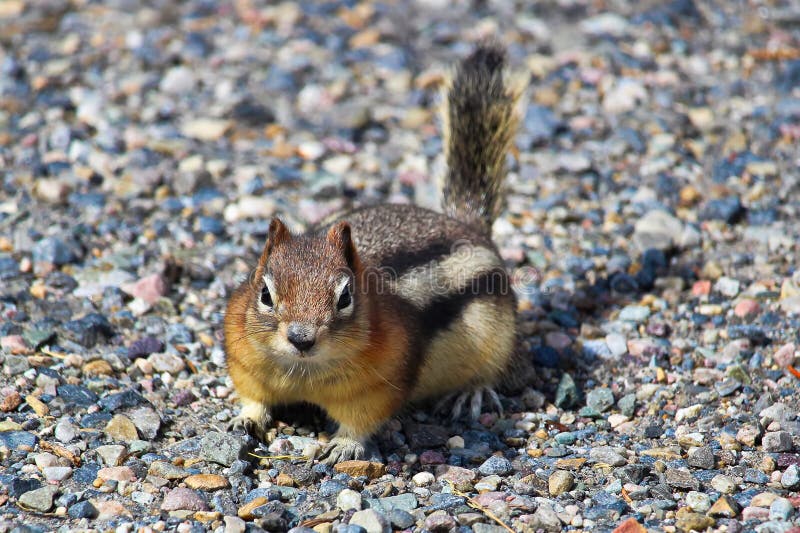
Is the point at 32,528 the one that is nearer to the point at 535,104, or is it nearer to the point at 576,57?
the point at 535,104

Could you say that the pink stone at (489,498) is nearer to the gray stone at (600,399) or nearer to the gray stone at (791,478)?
the gray stone at (600,399)

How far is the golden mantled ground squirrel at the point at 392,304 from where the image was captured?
4.28 metres

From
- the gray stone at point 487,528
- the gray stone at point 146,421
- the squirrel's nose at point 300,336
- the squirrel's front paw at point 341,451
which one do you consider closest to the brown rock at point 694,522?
the gray stone at point 487,528

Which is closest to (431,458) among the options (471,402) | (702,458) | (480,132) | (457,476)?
(457,476)

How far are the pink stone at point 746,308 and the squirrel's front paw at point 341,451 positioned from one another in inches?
100

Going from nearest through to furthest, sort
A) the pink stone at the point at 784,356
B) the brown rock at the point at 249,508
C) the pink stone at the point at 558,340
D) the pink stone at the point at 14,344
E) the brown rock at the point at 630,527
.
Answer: the brown rock at the point at 630,527 → the brown rock at the point at 249,508 → the pink stone at the point at 14,344 → the pink stone at the point at 784,356 → the pink stone at the point at 558,340

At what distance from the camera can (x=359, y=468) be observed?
448 centimetres

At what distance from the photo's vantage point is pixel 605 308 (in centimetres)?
606

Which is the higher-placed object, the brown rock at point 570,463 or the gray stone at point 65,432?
the gray stone at point 65,432

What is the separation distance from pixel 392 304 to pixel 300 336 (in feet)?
2.58

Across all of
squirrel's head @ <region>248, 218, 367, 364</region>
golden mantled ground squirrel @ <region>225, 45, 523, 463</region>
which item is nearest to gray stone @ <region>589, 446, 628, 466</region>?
golden mantled ground squirrel @ <region>225, 45, 523, 463</region>

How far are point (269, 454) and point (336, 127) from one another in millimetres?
3795

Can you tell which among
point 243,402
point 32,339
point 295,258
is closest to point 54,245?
point 32,339

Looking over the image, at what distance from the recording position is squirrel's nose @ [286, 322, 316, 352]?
403cm
